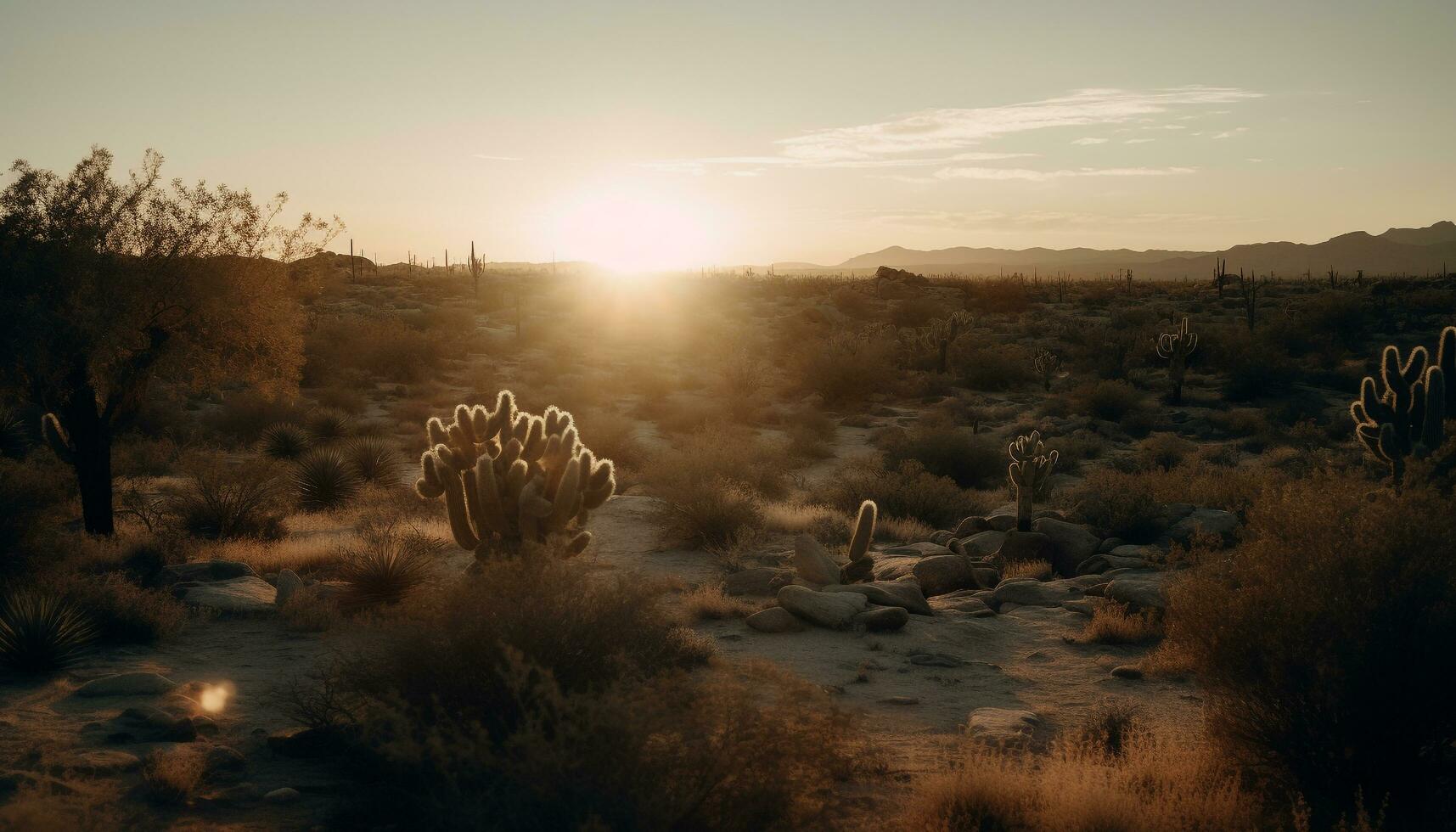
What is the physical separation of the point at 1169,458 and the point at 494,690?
18.3 m

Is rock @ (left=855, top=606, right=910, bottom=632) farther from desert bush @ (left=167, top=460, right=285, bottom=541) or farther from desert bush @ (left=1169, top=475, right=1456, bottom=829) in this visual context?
desert bush @ (left=167, top=460, right=285, bottom=541)

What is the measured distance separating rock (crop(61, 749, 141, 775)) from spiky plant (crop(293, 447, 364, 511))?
10164 mm

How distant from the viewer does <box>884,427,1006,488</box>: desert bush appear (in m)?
20.0

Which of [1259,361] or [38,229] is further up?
[38,229]

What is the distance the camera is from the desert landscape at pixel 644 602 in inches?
208

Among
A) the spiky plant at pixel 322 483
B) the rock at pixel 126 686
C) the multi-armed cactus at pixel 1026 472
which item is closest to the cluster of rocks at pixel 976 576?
A: the multi-armed cactus at pixel 1026 472

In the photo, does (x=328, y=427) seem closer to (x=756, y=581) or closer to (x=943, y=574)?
(x=756, y=581)

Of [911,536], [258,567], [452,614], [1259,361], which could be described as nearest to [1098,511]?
[911,536]

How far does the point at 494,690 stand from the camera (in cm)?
586

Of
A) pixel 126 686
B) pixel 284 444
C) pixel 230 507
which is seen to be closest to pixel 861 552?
pixel 126 686

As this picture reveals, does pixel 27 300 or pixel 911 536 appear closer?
pixel 27 300

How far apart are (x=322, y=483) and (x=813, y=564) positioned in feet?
29.7

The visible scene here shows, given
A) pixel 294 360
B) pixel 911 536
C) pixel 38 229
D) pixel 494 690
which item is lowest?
pixel 911 536

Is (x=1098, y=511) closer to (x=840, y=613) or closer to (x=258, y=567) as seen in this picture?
(x=840, y=613)
